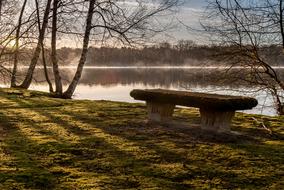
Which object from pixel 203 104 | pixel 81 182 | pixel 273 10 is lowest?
pixel 81 182

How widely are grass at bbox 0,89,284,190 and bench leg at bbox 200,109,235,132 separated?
22cm

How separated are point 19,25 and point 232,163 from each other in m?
21.9

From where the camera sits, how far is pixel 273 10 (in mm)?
14242

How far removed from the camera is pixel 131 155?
8.15 meters

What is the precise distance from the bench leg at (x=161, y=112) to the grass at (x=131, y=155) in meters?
0.34

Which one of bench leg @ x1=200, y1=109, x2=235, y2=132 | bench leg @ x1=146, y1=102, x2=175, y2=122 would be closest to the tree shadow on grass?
bench leg @ x1=200, y1=109, x2=235, y2=132

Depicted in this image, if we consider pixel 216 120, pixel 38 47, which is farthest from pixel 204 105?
pixel 38 47

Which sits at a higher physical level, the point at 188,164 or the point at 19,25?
the point at 19,25

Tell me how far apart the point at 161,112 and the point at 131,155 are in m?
Result: 3.40

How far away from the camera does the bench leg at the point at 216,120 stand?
9891 millimetres

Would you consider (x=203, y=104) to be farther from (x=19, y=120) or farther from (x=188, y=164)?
(x=19, y=120)

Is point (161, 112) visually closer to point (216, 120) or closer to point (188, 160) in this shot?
point (216, 120)

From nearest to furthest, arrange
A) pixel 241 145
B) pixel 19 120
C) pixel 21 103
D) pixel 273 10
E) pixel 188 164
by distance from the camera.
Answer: pixel 188 164 → pixel 241 145 → pixel 19 120 → pixel 273 10 → pixel 21 103

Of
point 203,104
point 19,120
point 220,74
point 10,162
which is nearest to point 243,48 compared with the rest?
point 220,74
